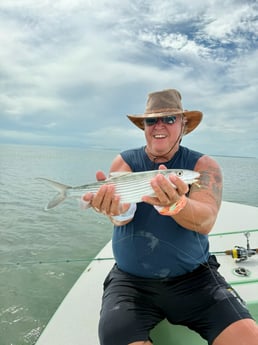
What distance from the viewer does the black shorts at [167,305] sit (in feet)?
5.75

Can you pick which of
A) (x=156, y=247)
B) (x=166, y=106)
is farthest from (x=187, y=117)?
(x=156, y=247)

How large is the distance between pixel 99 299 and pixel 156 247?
110 centimetres

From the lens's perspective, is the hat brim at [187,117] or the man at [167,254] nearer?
the man at [167,254]

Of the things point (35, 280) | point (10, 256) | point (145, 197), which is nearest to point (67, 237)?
point (10, 256)

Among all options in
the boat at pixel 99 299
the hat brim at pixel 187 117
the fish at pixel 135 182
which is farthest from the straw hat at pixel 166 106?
the boat at pixel 99 299

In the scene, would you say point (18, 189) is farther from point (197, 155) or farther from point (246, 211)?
point (197, 155)

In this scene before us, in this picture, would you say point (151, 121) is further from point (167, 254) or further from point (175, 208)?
point (167, 254)

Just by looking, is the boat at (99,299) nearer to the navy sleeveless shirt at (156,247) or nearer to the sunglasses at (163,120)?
the navy sleeveless shirt at (156,247)

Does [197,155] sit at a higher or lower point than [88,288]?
higher

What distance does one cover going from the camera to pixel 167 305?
202 centimetres

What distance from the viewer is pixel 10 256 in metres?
6.05

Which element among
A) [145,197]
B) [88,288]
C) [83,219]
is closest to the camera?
[145,197]

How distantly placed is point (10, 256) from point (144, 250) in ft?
15.8

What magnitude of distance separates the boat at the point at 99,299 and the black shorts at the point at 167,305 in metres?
0.20
